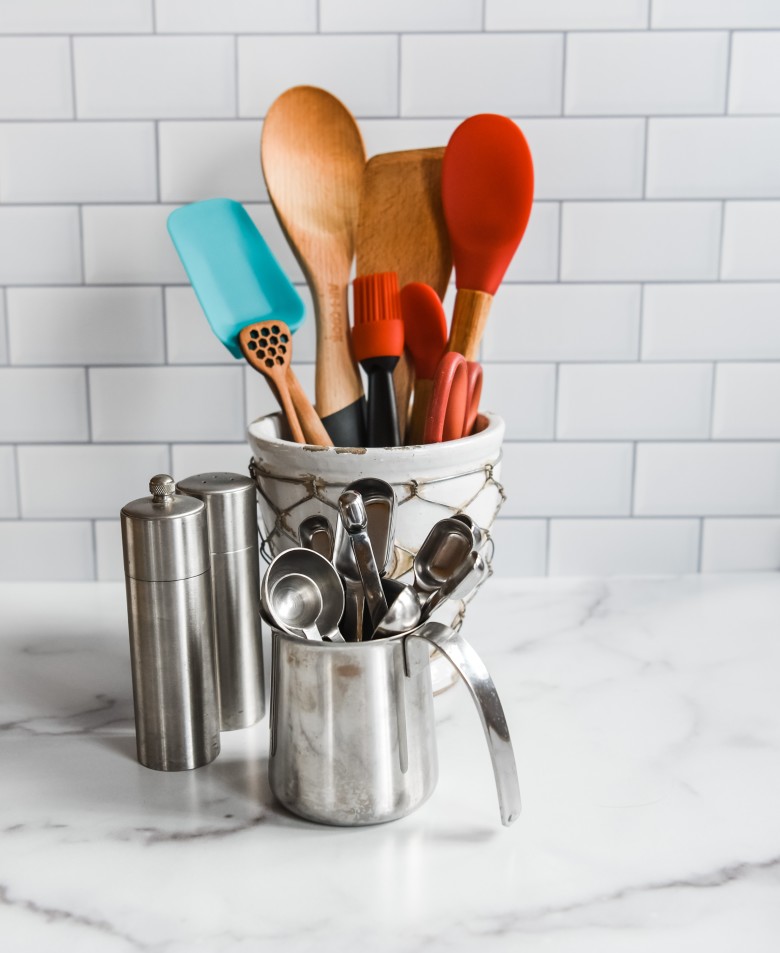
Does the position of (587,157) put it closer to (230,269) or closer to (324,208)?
(324,208)

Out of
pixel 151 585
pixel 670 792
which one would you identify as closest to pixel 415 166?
pixel 151 585

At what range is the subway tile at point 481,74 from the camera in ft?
3.08

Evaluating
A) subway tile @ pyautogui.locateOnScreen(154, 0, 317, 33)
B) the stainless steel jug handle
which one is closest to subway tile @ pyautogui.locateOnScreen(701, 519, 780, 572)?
the stainless steel jug handle

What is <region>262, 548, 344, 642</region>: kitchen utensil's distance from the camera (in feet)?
2.08

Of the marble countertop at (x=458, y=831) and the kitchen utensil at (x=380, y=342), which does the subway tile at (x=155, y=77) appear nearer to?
the kitchen utensil at (x=380, y=342)

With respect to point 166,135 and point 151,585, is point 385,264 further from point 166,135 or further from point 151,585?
point 151,585

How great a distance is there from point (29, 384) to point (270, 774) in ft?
1.78

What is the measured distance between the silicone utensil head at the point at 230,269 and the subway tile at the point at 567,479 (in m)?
0.31

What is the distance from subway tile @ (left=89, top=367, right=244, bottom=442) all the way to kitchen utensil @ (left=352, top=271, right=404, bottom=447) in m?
0.24

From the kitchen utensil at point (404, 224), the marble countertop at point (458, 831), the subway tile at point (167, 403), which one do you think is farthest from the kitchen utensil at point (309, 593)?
the subway tile at point (167, 403)

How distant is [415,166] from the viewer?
861 mm

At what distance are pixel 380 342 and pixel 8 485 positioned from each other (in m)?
0.47

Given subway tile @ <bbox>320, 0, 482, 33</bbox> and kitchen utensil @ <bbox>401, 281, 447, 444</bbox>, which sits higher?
subway tile @ <bbox>320, 0, 482, 33</bbox>

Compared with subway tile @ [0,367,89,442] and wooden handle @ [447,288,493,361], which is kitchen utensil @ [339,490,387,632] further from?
subway tile @ [0,367,89,442]
